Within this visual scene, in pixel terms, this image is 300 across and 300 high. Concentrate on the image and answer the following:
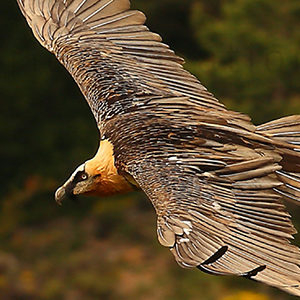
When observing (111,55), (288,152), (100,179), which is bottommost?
(288,152)

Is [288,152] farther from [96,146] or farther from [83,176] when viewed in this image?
[96,146]

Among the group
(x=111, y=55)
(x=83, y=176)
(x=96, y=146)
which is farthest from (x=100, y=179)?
(x=96, y=146)

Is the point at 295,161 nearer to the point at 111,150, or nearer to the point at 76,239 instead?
the point at 111,150

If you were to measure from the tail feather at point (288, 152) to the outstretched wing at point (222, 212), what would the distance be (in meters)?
0.20

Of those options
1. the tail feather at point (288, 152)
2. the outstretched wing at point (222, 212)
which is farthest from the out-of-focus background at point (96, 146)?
the outstretched wing at point (222, 212)

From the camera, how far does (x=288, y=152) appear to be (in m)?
6.55

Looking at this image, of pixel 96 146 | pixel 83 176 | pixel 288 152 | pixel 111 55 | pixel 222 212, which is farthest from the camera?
pixel 96 146

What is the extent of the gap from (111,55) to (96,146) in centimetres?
904

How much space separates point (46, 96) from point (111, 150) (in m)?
10.6

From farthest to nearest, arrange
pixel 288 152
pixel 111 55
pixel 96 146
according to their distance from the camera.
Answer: pixel 96 146, pixel 111 55, pixel 288 152

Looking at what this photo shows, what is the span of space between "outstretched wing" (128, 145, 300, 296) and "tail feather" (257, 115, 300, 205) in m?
0.20

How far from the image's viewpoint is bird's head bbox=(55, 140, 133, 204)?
671 centimetres

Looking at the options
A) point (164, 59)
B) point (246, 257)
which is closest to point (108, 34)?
point (164, 59)

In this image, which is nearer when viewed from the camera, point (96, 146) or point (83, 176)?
point (83, 176)
